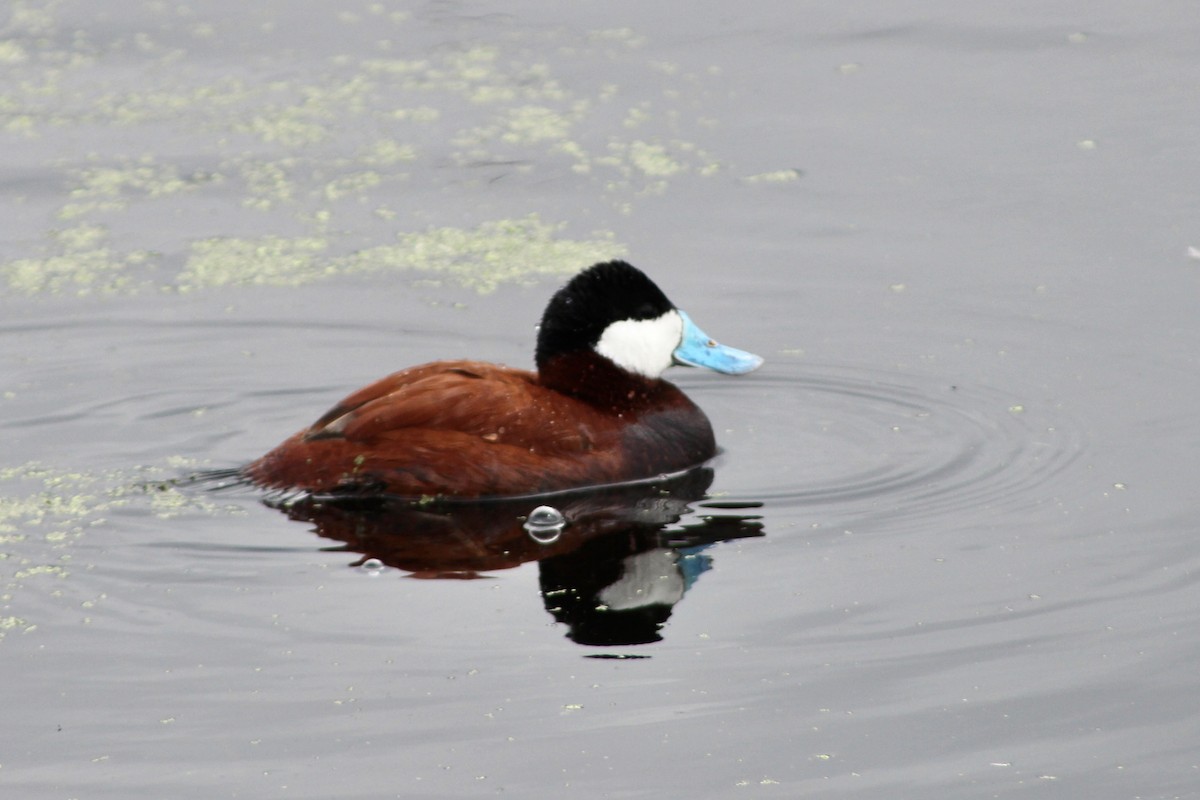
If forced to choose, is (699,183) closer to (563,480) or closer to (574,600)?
(563,480)

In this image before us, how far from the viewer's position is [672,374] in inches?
336

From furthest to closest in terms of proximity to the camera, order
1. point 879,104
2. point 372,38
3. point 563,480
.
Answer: point 372,38 → point 879,104 → point 563,480

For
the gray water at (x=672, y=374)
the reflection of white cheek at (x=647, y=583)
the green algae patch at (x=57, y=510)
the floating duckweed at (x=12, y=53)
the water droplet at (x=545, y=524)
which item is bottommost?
the green algae patch at (x=57, y=510)

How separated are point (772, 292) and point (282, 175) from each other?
3.29m

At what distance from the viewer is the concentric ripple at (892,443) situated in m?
6.77

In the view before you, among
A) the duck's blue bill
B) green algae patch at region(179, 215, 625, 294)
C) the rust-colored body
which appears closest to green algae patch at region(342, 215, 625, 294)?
green algae patch at region(179, 215, 625, 294)

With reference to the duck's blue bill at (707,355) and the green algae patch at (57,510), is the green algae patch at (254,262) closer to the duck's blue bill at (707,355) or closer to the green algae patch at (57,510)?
the green algae patch at (57,510)

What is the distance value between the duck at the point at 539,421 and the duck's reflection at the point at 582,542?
0.08 metres

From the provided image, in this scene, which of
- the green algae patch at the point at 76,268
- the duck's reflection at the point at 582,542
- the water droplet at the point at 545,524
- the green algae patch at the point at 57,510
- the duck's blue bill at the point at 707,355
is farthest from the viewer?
the green algae patch at the point at 76,268

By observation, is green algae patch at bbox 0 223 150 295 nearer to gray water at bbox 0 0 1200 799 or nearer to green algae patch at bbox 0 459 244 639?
gray water at bbox 0 0 1200 799

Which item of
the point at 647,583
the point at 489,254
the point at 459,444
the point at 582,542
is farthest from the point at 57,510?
the point at 489,254

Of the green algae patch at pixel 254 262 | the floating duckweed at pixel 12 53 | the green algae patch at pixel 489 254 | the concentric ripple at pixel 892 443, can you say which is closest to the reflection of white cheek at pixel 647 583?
the concentric ripple at pixel 892 443

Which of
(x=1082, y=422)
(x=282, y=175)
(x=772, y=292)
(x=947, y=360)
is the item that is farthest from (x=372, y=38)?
(x=1082, y=422)

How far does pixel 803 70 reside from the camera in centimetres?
1165
